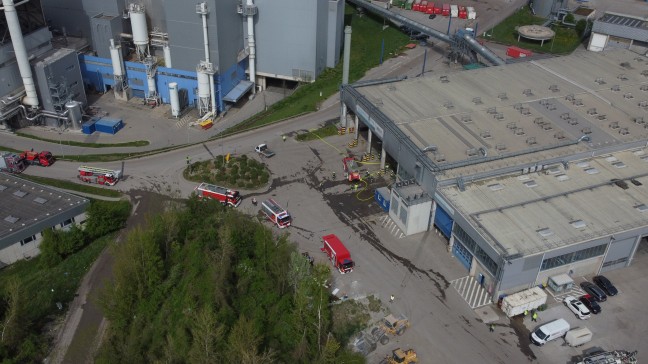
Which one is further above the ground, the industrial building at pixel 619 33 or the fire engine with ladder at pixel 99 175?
the industrial building at pixel 619 33

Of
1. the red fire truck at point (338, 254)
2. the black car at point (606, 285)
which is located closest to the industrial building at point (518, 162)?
the black car at point (606, 285)

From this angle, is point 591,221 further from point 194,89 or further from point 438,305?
point 194,89

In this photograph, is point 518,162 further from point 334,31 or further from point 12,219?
point 12,219

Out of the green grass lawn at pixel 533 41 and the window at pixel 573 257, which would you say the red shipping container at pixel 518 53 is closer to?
the green grass lawn at pixel 533 41

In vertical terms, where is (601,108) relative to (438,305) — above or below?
above

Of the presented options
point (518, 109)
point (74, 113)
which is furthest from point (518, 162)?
point (74, 113)

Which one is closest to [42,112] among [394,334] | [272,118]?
[272,118]
